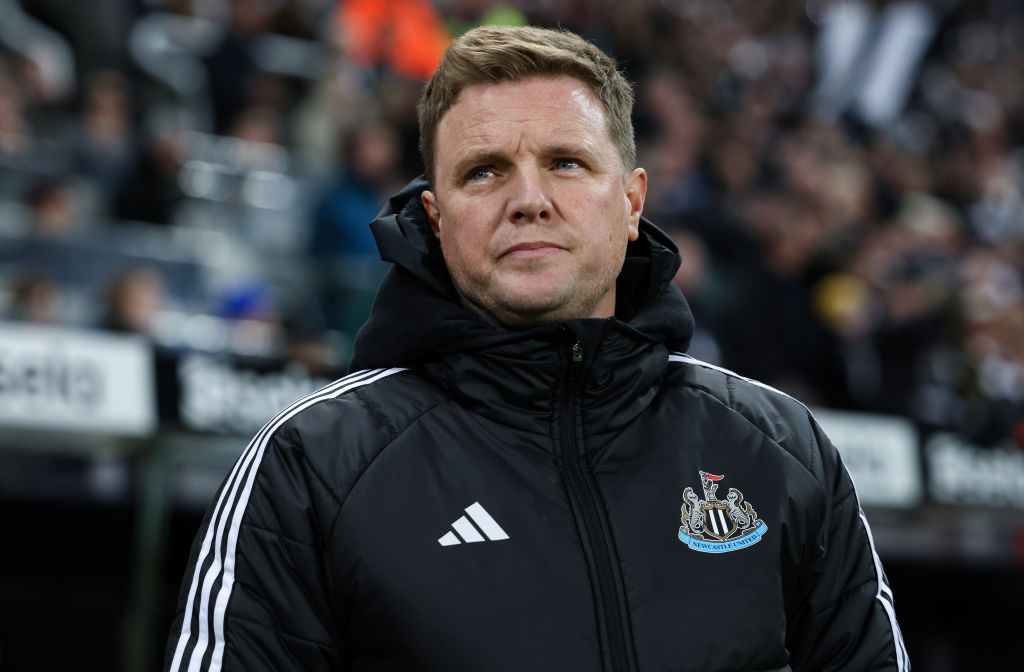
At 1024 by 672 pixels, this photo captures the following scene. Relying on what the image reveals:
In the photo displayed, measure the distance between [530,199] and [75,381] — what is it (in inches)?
132

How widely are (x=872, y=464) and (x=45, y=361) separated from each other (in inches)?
147

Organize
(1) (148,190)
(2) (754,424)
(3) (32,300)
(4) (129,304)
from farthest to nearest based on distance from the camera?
(1) (148,190) → (4) (129,304) → (3) (32,300) → (2) (754,424)

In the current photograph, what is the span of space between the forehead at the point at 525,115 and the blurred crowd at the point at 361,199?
3.70 metres

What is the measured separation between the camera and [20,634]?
6.31 m

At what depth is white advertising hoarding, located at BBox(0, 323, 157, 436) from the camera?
4.83 metres

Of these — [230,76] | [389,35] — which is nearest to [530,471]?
[230,76]

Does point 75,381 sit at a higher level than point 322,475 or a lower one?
lower

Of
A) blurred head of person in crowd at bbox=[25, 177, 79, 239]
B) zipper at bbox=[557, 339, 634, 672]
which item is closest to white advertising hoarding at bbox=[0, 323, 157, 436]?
blurred head of person in crowd at bbox=[25, 177, 79, 239]

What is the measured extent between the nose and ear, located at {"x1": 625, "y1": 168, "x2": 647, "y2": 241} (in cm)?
22

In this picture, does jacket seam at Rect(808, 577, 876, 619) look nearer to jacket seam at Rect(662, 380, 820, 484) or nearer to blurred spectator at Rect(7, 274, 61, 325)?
jacket seam at Rect(662, 380, 820, 484)

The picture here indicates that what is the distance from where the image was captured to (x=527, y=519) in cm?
192

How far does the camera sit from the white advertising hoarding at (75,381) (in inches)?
190

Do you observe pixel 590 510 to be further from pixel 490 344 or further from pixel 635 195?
pixel 635 195

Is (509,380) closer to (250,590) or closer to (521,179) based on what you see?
(521,179)
